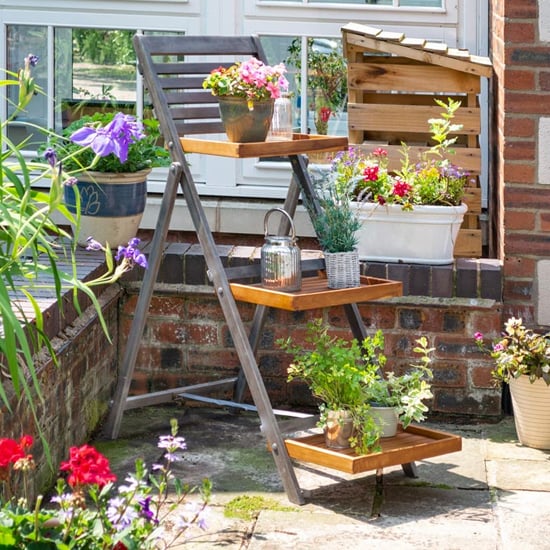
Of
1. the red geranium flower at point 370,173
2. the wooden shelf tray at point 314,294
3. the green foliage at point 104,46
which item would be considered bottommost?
the wooden shelf tray at point 314,294

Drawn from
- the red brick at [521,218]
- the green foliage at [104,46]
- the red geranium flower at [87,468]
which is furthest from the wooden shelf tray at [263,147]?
the red geranium flower at [87,468]

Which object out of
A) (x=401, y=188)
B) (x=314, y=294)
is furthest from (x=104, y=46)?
(x=314, y=294)

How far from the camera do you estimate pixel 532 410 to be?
4395 mm

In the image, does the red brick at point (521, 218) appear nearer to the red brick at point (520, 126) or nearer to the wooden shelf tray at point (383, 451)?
the red brick at point (520, 126)

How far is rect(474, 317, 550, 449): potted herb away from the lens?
435 cm

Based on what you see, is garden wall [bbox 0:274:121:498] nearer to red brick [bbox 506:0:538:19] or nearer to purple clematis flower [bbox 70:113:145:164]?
purple clematis flower [bbox 70:113:145:164]

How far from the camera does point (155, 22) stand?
17.8ft

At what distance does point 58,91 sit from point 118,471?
205 centimetres

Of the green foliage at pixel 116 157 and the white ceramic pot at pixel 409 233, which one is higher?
the green foliage at pixel 116 157

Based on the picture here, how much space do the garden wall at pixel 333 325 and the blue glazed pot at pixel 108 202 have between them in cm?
22

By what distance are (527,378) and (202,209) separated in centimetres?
126

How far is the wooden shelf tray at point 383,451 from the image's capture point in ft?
12.5

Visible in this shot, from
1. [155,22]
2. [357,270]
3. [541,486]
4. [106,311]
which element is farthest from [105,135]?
[155,22]

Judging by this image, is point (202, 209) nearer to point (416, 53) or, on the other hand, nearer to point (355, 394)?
point (355, 394)
